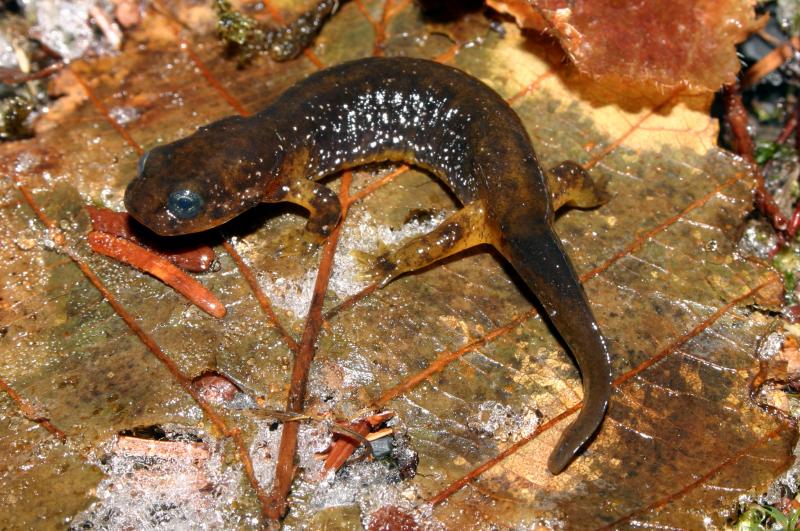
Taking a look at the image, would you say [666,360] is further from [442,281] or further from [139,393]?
[139,393]

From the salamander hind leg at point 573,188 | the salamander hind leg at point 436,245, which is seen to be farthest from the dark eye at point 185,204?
the salamander hind leg at point 573,188

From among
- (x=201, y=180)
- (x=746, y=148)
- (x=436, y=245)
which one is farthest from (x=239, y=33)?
(x=746, y=148)


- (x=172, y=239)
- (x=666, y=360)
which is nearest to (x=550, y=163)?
(x=666, y=360)

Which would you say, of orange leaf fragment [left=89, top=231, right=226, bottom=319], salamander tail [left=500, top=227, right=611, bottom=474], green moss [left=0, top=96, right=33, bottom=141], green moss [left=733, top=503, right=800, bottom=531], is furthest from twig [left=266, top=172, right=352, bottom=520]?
green moss [left=0, top=96, right=33, bottom=141]

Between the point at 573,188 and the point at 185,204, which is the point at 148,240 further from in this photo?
the point at 573,188

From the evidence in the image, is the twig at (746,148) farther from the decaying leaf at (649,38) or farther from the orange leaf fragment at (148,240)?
the orange leaf fragment at (148,240)

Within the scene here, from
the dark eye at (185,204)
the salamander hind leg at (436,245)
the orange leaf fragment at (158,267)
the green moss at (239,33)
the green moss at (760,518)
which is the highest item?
the green moss at (239,33)

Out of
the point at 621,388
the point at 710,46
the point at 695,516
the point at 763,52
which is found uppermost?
the point at 710,46

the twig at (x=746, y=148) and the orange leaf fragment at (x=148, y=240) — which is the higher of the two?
the twig at (x=746, y=148)
